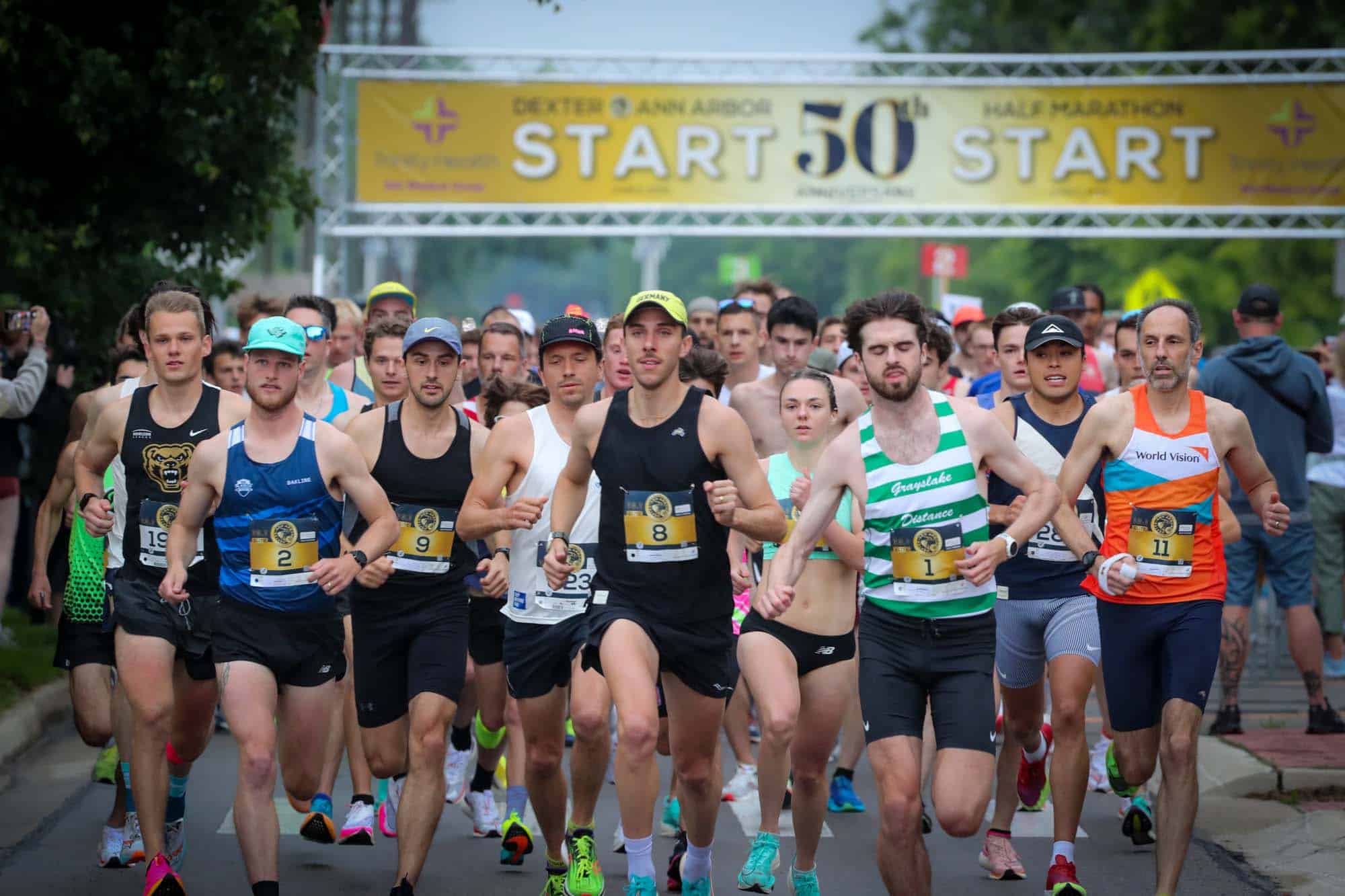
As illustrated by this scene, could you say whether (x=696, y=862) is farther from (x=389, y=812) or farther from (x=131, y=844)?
(x=131, y=844)

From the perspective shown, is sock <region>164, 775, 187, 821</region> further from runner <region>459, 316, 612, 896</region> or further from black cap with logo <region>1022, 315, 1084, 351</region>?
black cap with logo <region>1022, 315, 1084, 351</region>

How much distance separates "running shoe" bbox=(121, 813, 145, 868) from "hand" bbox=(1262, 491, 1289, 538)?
4906 millimetres

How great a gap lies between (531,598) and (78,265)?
24.7ft

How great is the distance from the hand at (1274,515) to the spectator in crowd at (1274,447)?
3.09 metres

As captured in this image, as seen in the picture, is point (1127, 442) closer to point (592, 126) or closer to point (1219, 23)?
point (592, 126)

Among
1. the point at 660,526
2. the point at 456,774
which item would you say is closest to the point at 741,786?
the point at 456,774

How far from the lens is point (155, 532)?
25.1 ft

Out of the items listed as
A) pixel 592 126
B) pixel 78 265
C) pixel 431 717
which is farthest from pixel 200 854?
pixel 592 126

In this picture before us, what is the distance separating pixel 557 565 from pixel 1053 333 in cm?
246

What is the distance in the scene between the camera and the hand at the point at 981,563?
6.56 meters

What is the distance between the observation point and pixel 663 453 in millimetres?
7125

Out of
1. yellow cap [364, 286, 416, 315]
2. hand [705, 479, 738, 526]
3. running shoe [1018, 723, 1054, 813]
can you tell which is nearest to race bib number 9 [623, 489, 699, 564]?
hand [705, 479, 738, 526]

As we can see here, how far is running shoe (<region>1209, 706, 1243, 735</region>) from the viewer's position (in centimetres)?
1133

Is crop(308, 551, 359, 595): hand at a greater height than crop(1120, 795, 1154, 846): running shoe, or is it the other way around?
crop(308, 551, 359, 595): hand
